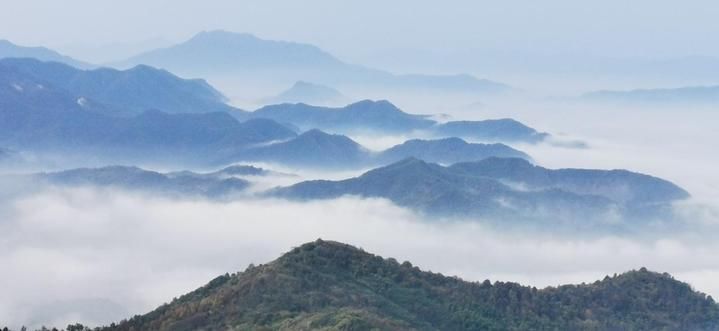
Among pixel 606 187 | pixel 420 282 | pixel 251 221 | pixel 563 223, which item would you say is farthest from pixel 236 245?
pixel 420 282

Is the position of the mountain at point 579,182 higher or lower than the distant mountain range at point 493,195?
higher

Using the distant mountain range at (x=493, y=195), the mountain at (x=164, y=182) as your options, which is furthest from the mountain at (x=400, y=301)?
the mountain at (x=164, y=182)

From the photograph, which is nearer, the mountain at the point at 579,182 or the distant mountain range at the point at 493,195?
the distant mountain range at the point at 493,195

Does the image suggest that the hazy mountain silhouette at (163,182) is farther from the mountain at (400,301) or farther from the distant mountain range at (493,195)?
the mountain at (400,301)

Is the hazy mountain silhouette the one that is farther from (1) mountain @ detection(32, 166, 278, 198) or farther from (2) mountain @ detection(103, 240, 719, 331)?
(2) mountain @ detection(103, 240, 719, 331)

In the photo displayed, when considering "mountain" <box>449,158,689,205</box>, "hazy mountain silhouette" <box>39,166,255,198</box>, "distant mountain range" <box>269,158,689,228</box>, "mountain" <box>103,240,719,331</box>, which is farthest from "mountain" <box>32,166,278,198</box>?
"mountain" <box>103,240,719,331</box>

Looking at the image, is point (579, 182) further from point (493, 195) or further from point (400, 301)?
point (400, 301)
